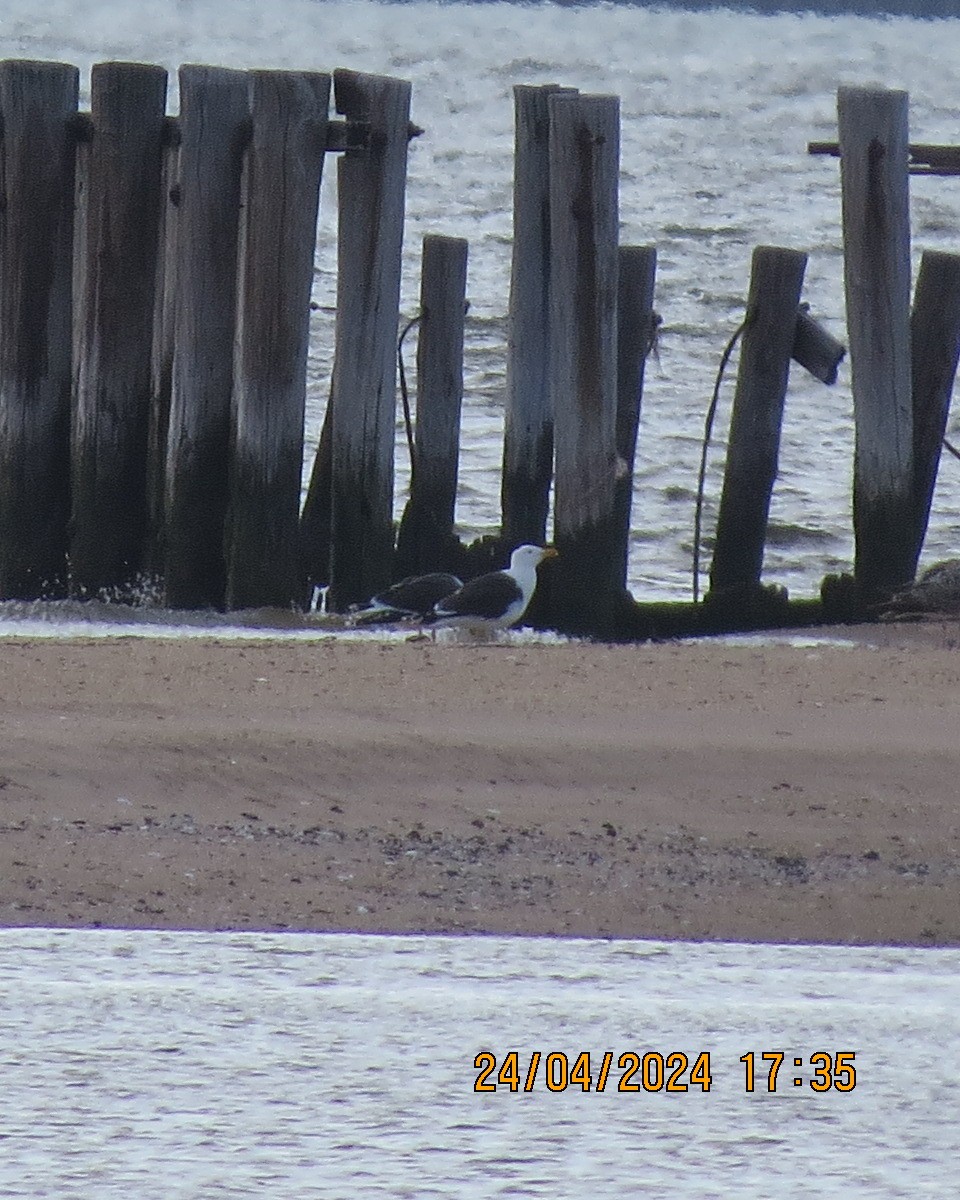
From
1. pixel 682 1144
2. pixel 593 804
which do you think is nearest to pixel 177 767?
pixel 593 804

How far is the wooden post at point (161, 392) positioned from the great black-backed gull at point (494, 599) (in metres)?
1.15

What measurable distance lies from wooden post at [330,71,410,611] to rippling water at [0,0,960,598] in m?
2.83

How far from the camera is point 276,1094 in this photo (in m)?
3.08

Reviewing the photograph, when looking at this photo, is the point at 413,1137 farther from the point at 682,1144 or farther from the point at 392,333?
the point at 392,333

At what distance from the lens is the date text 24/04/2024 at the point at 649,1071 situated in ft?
10.3

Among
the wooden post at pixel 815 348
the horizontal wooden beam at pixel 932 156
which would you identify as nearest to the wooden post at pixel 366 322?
the wooden post at pixel 815 348

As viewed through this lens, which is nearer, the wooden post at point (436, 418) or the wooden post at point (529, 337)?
the wooden post at point (529, 337)

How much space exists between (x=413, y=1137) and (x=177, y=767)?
2999 millimetres

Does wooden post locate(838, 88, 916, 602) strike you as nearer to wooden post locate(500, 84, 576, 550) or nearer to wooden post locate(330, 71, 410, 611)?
wooden post locate(500, 84, 576, 550)

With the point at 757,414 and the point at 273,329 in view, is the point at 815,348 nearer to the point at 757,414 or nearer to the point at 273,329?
the point at 757,414

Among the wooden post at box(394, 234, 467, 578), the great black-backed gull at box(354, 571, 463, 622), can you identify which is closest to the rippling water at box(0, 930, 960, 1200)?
the great black-backed gull at box(354, 571, 463, 622)

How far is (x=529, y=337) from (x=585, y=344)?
0.93m

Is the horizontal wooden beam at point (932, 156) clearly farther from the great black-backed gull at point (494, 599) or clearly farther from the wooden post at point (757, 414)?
the great black-backed gull at point (494, 599)

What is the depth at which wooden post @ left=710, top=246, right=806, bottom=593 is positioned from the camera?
9.47 meters
